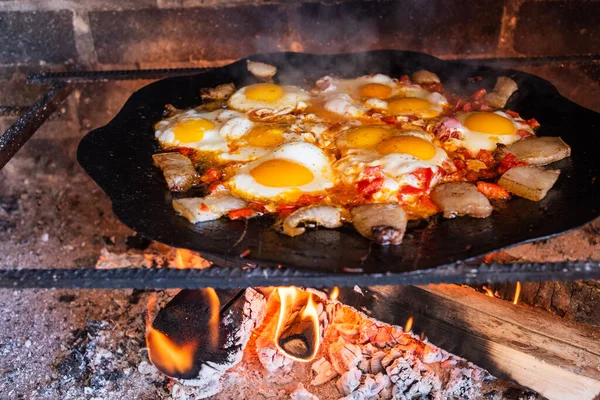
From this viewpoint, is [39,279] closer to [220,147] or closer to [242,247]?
[242,247]

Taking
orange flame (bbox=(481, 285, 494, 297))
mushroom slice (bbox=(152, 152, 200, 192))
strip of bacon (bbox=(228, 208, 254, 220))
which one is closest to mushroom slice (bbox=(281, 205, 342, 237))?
strip of bacon (bbox=(228, 208, 254, 220))

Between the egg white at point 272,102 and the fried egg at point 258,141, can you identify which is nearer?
the fried egg at point 258,141

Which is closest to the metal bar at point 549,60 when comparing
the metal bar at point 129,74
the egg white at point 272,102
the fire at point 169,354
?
the metal bar at point 129,74

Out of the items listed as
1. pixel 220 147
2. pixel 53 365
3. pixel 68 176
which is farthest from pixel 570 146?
Answer: pixel 68 176

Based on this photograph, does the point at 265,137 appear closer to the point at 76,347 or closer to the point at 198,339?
the point at 198,339

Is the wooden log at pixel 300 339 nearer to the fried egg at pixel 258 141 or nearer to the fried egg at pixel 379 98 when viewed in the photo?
the fried egg at pixel 258 141

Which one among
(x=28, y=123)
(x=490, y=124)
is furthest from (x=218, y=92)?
(x=490, y=124)
